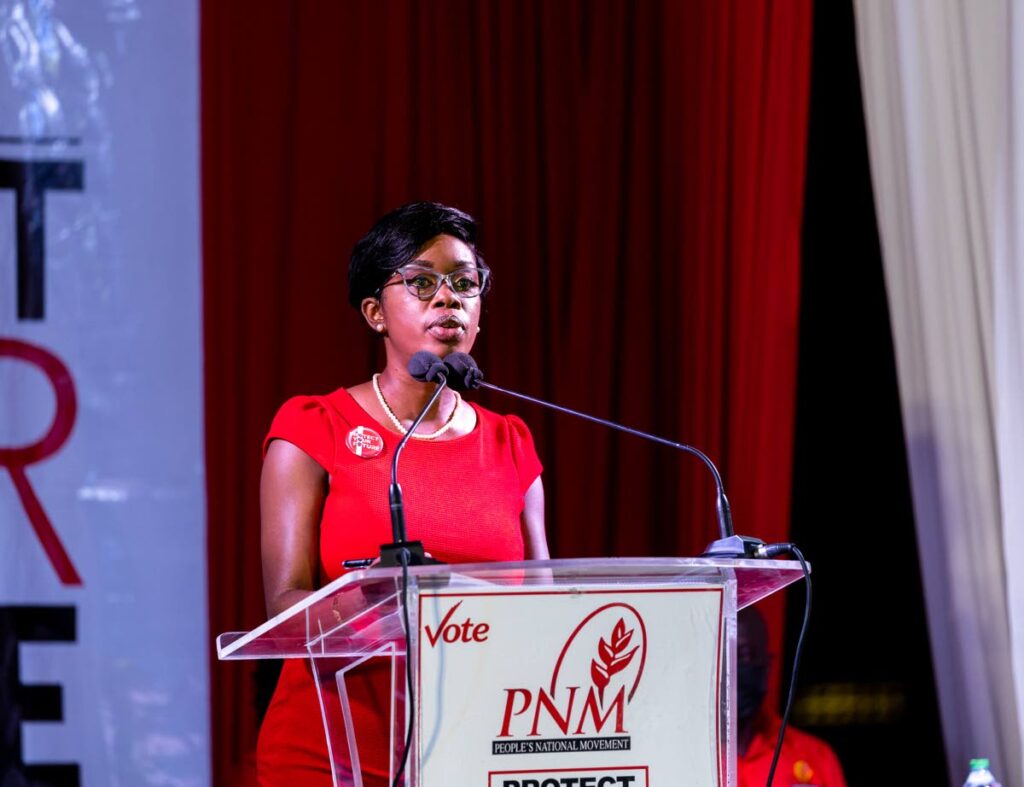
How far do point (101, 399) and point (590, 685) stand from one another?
212 cm

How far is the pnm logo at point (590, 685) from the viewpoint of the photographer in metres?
1.51

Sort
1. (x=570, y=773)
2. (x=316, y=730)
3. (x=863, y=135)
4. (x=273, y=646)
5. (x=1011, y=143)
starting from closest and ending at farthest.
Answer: (x=570, y=773)
(x=273, y=646)
(x=316, y=730)
(x=1011, y=143)
(x=863, y=135)

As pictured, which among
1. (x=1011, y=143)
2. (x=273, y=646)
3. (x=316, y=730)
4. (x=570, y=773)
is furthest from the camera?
(x=1011, y=143)

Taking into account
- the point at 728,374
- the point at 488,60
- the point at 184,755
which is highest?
the point at 488,60

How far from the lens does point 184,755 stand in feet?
Answer: 10.8

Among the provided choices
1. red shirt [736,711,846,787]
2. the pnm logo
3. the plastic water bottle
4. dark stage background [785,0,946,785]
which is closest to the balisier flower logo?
the pnm logo

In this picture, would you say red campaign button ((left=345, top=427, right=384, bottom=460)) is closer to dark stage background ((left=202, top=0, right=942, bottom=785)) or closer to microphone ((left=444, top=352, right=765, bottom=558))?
microphone ((left=444, top=352, right=765, bottom=558))

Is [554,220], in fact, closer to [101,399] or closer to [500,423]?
[500,423]

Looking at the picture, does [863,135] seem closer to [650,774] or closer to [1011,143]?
[1011,143]

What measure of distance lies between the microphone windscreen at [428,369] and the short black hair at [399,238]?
0.46m

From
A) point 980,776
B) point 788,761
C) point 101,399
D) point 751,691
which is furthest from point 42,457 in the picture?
point 980,776

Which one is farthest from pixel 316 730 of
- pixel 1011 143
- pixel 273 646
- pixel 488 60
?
pixel 1011 143

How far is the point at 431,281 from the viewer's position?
232 cm

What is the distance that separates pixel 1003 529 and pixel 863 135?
129 centimetres
